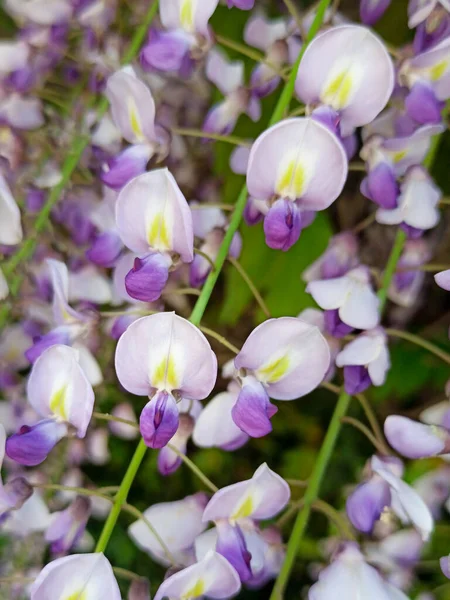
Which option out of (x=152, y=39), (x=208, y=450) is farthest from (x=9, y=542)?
(x=152, y=39)

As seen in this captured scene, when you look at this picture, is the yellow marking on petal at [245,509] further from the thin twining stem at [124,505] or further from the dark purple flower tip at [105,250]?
the dark purple flower tip at [105,250]

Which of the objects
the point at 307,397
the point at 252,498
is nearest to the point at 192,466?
the point at 252,498

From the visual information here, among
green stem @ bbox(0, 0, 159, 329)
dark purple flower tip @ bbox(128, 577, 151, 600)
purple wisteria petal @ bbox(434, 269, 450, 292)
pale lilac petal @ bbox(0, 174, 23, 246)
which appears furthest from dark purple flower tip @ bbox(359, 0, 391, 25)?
dark purple flower tip @ bbox(128, 577, 151, 600)

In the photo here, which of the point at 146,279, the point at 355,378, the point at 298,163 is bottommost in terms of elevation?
the point at 355,378

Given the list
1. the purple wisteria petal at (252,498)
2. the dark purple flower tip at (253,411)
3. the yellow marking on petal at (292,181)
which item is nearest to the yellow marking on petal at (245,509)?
the purple wisteria petal at (252,498)

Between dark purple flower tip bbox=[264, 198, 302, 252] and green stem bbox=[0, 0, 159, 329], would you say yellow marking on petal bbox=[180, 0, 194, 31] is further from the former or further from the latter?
dark purple flower tip bbox=[264, 198, 302, 252]

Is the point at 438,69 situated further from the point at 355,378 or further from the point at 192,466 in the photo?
the point at 192,466

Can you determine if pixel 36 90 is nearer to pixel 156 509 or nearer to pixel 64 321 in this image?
pixel 64 321
